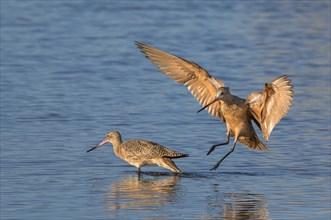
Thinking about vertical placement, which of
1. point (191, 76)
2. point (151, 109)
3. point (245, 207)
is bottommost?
point (245, 207)

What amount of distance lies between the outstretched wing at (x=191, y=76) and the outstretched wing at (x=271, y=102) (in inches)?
18.8

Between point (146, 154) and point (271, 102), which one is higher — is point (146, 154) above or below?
below

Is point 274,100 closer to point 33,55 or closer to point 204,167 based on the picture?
point 204,167

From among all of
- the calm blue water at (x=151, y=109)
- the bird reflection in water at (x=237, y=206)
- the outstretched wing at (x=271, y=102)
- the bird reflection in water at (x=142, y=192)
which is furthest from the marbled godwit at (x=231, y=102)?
the bird reflection in water at (x=237, y=206)

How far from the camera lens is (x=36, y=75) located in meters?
16.8

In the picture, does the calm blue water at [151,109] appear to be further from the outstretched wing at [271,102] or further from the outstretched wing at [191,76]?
the outstretched wing at [191,76]

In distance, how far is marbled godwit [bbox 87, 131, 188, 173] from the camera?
37.8 feet

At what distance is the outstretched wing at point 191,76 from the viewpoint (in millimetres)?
11820

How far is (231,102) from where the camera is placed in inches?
458

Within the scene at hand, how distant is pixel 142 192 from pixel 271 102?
1.77 metres

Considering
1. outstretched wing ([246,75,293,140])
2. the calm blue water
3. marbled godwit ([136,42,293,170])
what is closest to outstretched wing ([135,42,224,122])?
marbled godwit ([136,42,293,170])

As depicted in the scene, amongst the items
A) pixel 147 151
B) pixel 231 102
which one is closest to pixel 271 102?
pixel 231 102

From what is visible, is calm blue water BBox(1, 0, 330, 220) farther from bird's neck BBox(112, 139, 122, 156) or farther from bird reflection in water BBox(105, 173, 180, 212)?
bird's neck BBox(112, 139, 122, 156)

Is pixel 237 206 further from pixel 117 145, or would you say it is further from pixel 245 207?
pixel 117 145
